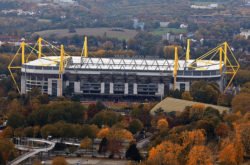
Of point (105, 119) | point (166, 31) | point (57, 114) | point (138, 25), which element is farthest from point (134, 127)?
point (138, 25)

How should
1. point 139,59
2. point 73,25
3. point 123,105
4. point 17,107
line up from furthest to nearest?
point 73,25 < point 139,59 < point 123,105 < point 17,107

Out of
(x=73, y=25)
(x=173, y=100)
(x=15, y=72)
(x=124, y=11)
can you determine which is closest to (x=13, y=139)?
(x=173, y=100)

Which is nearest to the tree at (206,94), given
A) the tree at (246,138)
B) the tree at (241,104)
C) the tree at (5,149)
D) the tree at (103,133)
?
the tree at (241,104)

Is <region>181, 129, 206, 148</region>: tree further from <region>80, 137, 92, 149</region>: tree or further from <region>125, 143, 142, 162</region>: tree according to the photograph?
<region>80, 137, 92, 149</region>: tree

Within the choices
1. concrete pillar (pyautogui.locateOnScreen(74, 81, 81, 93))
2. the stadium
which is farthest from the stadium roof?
concrete pillar (pyautogui.locateOnScreen(74, 81, 81, 93))

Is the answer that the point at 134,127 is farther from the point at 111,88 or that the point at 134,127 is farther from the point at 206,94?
the point at 111,88

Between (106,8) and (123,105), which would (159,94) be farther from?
(106,8)
